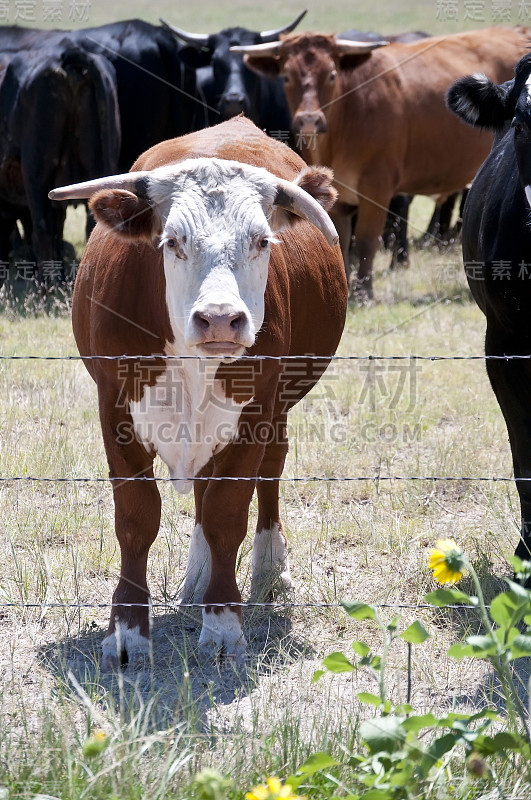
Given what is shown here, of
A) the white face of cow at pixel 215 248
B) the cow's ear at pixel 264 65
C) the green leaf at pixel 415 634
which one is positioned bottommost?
the green leaf at pixel 415 634

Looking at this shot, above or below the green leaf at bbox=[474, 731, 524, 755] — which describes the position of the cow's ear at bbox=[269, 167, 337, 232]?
above

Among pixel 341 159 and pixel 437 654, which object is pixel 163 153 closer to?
pixel 437 654

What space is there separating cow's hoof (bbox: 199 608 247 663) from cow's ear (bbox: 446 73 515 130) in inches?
88.8

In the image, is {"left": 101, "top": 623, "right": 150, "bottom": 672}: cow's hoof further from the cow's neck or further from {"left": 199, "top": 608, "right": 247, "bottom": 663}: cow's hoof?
the cow's neck

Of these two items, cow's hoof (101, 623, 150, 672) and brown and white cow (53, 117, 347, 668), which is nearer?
brown and white cow (53, 117, 347, 668)

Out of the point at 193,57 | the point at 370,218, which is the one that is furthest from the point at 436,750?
the point at 193,57

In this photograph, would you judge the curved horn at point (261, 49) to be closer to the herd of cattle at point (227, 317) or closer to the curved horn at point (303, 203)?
the herd of cattle at point (227, 317)

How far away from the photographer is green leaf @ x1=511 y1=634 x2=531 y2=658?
2.41m

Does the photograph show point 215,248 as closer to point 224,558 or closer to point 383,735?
point 224,558

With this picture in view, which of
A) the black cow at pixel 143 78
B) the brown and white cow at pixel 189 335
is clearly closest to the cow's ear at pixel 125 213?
the brown and white cow at pixel 189 335


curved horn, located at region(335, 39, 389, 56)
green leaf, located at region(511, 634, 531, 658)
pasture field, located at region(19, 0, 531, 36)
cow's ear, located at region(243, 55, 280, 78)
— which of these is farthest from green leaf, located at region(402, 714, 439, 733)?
pasture field, located at region(19, 0, 531, 36)

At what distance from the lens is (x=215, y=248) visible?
128 inches

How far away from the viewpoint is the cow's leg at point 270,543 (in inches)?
162

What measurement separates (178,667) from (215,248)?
4.54 ft
